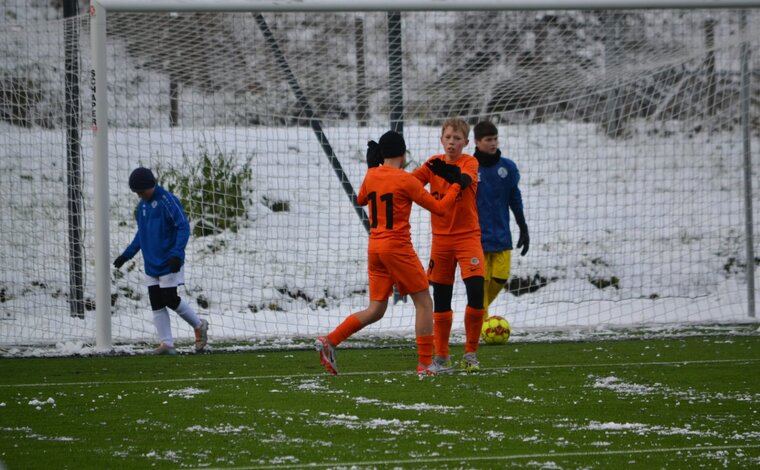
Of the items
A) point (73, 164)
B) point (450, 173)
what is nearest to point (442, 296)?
point (450, 173)

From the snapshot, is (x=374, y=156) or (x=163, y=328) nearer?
(x=374, y=156)

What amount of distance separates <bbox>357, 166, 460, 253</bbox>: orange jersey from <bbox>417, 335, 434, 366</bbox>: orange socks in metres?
0.65

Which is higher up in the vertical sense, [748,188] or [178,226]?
[748,188]

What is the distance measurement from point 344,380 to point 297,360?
1293mm

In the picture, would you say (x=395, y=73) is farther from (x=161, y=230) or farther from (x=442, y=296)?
(x=442, y=296)

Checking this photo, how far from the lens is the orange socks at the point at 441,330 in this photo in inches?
281

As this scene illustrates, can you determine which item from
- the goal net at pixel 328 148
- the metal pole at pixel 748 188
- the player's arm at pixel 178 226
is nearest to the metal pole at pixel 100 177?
the goal net at pixel 328 148

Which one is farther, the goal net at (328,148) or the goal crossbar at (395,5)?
the goal net at (328,148)

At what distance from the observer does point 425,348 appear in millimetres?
6977

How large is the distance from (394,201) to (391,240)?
25 centimetres

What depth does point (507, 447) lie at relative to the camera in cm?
458

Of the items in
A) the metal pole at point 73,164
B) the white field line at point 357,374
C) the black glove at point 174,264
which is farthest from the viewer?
the metal pole at point 73,164

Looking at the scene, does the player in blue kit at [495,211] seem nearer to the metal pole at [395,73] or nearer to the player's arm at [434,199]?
the player's arm at [434,199]

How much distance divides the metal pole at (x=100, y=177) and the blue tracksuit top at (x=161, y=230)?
43 centimetres
